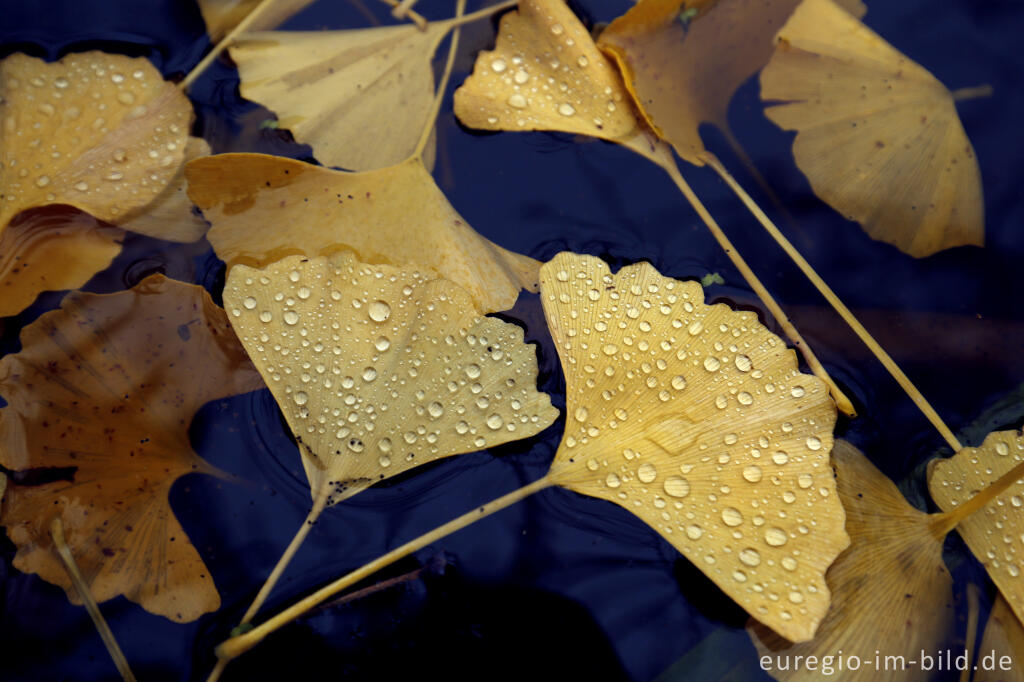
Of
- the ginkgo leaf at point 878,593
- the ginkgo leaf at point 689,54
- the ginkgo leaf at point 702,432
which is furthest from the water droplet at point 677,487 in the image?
the ginkgo leaf at point 689,54

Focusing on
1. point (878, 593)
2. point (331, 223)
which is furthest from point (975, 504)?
point (331, 223)

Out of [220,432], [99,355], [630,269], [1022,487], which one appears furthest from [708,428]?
[99,355]

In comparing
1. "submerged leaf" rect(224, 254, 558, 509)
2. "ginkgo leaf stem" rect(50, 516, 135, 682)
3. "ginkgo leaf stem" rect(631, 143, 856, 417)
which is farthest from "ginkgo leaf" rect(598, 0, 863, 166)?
"ginkgo leaf stem" rect(50, 516, 135, 682)

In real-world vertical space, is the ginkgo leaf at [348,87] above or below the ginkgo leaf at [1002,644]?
above

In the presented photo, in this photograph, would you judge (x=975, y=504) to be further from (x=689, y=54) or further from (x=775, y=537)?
(x=689, y=54)

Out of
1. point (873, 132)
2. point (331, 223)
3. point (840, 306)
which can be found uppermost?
point (873, 132)

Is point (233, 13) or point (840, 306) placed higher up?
point (233, 13)

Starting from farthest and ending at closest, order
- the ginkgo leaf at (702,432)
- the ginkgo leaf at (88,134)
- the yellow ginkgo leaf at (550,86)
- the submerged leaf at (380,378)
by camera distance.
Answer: the yellow ginkgo leaf at (550,86)
the ginkgo leaf at (88,134)
the submerged leaf at (380,378)
the ginkgo leaf at (702,432)

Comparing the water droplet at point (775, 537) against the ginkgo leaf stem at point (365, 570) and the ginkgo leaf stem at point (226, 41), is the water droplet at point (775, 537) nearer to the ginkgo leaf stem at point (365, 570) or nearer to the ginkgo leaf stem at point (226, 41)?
the ginkgo leaf stem at point (365, 570)
